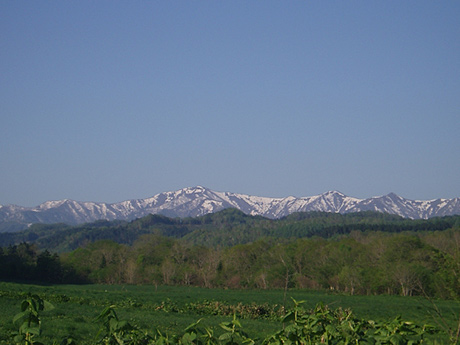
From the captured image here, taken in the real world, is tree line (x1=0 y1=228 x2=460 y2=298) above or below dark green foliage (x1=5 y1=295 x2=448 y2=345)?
below

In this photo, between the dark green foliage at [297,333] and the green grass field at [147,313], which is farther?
the green grass field at [147,313]

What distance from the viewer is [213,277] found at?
10781 cm

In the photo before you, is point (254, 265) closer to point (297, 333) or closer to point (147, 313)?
point (147, 313)

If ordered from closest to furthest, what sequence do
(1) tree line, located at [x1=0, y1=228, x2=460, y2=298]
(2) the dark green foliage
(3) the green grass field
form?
(2) the dark green foliage
(3) the green grass field
(1) tree line, located at [x1=0, y1=228, x2=460, y2=298]

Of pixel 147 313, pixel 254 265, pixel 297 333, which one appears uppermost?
pixel 297 333

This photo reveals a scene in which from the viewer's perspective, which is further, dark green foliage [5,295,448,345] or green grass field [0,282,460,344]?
green grass field [0,282,460,344]

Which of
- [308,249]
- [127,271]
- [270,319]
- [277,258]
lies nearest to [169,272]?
[127,271]

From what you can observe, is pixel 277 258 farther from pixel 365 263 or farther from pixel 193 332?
pixel 193 332

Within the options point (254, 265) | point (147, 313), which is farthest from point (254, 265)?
point (147, 313)

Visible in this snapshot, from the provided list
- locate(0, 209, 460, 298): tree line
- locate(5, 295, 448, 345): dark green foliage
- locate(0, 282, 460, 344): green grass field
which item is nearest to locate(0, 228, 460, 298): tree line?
locate(0, 209, 460, 298): tree line

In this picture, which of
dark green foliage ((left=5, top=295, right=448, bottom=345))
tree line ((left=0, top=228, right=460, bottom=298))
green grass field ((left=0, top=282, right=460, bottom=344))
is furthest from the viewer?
tree line ((left=0, top=228, right=460, bottom=298))

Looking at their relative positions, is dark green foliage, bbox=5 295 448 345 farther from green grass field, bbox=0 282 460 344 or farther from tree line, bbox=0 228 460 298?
tree line, bbox=0 228 460 298

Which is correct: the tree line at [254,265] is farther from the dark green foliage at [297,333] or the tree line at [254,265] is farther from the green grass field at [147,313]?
the dark green foliage at [297,333]

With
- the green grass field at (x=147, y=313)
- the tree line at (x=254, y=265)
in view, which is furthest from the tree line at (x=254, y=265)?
the green grass field at (x=147, y=313)
